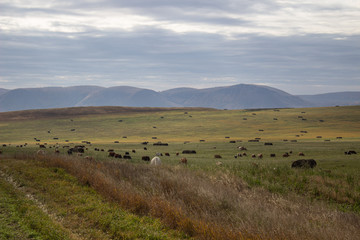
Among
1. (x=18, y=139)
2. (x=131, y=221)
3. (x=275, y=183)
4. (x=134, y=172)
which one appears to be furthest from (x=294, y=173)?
(x=18, y=139)

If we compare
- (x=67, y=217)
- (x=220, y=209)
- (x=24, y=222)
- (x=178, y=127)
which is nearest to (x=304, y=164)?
(x=220, y=209)

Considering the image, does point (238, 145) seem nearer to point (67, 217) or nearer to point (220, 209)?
point (220, 209)

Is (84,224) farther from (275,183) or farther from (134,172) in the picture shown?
(275,183)

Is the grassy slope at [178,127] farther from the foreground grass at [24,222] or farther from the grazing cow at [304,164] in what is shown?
the foreground grass at [24,222]

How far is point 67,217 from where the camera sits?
13.4 meters

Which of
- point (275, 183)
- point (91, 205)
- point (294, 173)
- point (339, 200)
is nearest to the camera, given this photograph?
point (91, 205)

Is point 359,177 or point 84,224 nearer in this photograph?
point 84,224

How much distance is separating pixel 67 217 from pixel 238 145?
4896cm

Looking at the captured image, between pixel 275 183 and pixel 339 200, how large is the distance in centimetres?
398

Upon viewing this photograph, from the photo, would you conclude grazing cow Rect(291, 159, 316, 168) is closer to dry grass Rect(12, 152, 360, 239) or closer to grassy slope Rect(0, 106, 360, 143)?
dry grass Rect(12, 152, 360, 239)

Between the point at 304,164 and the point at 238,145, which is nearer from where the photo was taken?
the point at 304,164

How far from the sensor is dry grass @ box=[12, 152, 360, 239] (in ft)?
37.0

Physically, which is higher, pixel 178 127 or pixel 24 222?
pixel 24 222

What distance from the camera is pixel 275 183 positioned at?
21.5m
